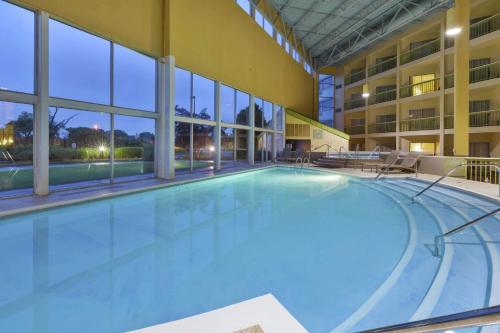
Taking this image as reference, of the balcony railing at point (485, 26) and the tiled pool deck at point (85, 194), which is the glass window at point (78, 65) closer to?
the tiled pool deck at point (85, 194)

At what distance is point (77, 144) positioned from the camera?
7.23 meters

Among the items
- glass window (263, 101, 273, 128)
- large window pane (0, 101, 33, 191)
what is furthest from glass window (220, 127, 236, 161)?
large window pane (0, 101, 33, 191)

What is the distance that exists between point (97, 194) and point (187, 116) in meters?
4.64

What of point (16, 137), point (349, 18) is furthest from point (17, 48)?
point (349, 18)

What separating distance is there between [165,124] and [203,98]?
2.55m

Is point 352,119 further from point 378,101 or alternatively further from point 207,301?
point 207,301

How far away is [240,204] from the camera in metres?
5.87

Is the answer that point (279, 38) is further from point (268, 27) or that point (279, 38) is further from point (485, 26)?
point (485, 26)

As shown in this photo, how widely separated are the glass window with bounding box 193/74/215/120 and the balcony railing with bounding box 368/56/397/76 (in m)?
13.0

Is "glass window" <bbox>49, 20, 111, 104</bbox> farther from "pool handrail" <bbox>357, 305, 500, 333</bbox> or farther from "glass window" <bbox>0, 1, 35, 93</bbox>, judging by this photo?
"pool handrail" <bbox>357, 305, 500, 333</bbox>

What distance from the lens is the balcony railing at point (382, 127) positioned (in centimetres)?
1795

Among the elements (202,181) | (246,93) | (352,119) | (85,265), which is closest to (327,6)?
(246,93)

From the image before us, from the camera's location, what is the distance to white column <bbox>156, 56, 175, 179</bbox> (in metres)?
8.62

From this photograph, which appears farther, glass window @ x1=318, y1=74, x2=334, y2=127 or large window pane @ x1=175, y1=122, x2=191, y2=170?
glass window @ x1=318, y1=74, x2=334, y2=127
